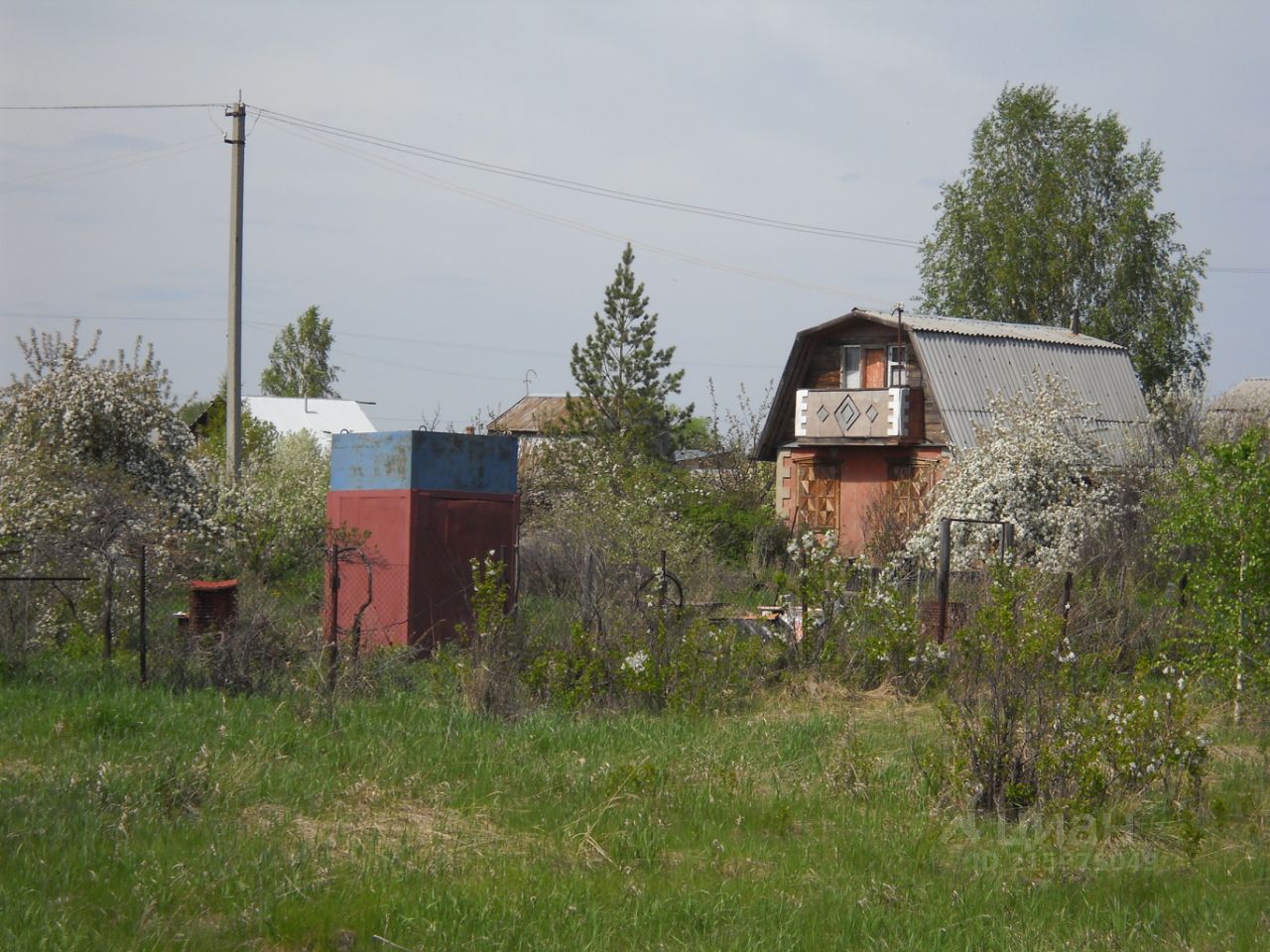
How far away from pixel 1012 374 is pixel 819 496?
5162 millimetres

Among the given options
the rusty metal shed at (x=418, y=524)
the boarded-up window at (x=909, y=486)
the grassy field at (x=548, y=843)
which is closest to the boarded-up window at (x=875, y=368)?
the boarded-up window at (x=909, y=486)

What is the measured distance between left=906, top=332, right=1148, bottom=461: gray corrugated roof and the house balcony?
1.02 metres

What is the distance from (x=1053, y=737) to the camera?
780 cm

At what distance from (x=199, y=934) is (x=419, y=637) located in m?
9.14

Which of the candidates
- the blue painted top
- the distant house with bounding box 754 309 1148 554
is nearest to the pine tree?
the distant house with bounding box 754 309 1148 554

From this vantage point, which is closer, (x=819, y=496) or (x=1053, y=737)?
(x=1053, y=737)

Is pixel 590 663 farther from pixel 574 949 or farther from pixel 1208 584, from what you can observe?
pixel 574 949

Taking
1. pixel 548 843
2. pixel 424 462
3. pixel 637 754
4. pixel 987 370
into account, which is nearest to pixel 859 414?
pixel 987 370

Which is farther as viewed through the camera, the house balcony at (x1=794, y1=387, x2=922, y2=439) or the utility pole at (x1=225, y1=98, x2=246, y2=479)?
the house balcony at (x1=794, y1=387, x2=922, y2=439)

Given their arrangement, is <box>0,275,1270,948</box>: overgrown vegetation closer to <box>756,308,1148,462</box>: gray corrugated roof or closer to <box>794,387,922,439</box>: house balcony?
<box>756,308,1148,462</box>: gray corrugated roof

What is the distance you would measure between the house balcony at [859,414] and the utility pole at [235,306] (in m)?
13.2

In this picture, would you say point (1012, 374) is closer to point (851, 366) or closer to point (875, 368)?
point (875, 368)

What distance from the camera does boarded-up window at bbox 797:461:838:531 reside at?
31.1m

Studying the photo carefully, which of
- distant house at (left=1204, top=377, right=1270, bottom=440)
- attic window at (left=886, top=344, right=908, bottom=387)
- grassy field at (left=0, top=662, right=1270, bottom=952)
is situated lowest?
grassy field at (left=0, top=662, right=1270, bottom=952)
